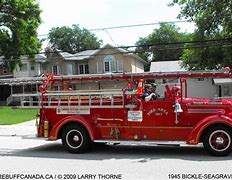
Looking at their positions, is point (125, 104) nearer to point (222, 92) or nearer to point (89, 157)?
point (89, 157)

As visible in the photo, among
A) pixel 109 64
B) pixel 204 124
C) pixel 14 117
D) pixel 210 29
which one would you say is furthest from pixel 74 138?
pixel 109 64

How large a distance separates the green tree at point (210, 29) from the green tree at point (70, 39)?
222 feet

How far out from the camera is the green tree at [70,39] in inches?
3935

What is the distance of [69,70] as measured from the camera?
206 ft

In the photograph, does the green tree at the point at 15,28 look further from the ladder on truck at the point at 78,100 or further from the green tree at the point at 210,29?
the ladder on truck at the point at 78,100

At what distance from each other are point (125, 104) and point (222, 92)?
38.1 meters

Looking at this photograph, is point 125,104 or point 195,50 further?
point 195,50

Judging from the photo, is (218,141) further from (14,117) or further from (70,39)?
(70,39)

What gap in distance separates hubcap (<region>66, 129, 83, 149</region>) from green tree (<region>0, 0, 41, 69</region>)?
3628 cm

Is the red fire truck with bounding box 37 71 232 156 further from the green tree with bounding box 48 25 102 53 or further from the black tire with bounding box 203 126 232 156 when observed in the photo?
the green tree with bounding box 48 25 102 53

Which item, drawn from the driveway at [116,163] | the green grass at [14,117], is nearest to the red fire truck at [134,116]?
the driveway at [116,163]

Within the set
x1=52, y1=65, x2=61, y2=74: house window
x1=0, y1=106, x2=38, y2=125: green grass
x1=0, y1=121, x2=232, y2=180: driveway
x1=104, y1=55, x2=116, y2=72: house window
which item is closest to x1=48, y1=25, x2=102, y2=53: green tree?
x1=52, y1=65, x2=61, y2=74: house window

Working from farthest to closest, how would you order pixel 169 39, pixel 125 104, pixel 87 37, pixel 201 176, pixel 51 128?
pixel 87 37, pixel 169 39, pixel 51 128, pixel 125 104, pixel 201 176

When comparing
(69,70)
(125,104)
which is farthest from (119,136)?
(69,70)
